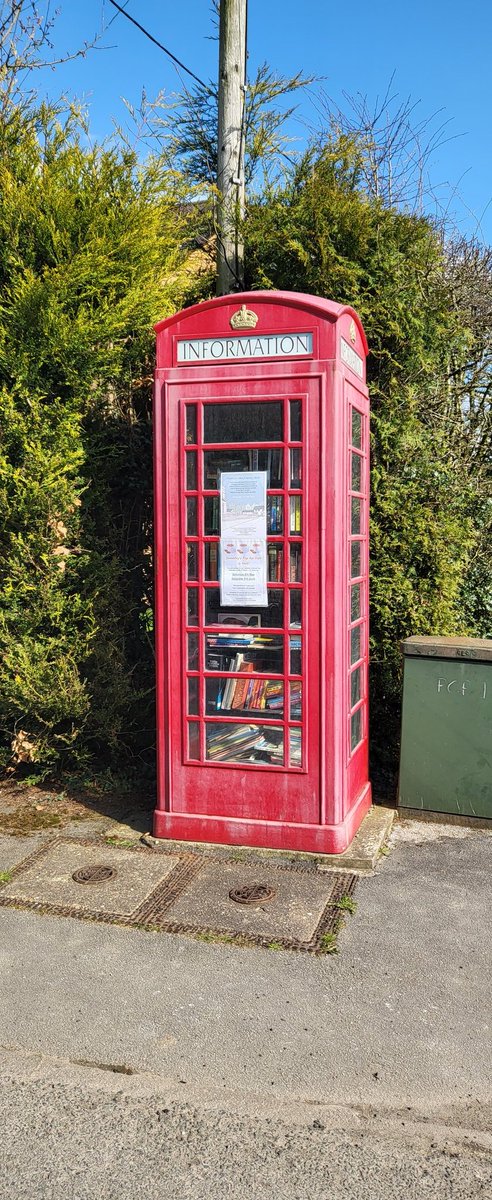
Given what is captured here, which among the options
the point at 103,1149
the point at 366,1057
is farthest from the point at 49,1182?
the point at 366,1057

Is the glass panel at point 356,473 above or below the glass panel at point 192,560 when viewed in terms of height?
above

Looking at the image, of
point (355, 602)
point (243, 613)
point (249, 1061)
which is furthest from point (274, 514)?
point (249, 1061)

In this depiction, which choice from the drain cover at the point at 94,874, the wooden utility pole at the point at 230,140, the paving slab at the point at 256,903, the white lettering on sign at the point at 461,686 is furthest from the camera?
the wooden utility pole at the point at 230,140

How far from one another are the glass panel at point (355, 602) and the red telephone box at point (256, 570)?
0.29 feet

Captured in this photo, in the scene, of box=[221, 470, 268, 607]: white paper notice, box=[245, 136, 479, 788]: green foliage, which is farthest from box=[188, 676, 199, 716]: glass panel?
box=[245, 136, 479, 788]: green foliage

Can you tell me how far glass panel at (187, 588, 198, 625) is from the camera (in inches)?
194

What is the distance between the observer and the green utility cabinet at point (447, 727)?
5.29m

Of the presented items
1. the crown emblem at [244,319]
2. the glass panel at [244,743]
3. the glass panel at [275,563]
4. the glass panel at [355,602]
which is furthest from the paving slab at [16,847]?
the crown emblem at [244,319]

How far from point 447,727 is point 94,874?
7.38ft

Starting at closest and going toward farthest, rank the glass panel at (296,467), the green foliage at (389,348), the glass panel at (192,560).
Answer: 1. the glass panel at (296,467)
2. the glass panel at (192,560)
3. the green foliage at (389,348)

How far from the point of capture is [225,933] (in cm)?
399

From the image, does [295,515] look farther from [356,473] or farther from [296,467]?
[356,473]

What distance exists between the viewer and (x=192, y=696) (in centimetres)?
497

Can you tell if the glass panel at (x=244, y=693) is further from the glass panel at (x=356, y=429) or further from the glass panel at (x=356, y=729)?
the glass panel at (x=356, y=429)
